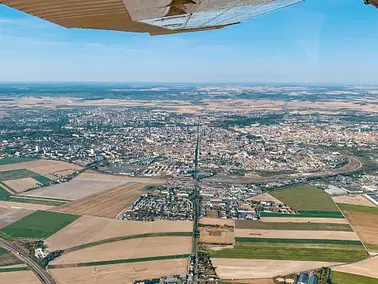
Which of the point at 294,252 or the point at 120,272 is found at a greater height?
the point at 120,272

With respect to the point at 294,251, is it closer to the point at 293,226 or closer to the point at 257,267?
the point at 257,267

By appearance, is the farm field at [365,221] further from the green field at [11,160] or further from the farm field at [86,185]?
the green field at [11,160]

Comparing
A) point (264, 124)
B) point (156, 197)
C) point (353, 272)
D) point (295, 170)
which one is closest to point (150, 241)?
point (156, 197)

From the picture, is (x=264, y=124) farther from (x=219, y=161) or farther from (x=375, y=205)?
(x=375, y=205)

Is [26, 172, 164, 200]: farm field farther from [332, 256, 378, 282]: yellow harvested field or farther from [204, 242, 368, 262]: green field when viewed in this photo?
[332, 256, 378, 282]: yellow harvested field

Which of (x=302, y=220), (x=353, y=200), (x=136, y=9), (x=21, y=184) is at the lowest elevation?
(x=353, y=200)

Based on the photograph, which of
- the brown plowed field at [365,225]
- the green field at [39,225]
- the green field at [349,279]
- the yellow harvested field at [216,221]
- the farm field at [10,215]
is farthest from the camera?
the farm field at [10,215]

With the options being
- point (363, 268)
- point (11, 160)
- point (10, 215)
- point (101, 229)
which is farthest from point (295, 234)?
point (11, 160)

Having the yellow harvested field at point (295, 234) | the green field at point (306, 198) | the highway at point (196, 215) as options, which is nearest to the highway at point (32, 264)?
the highway at point (196, 215)
